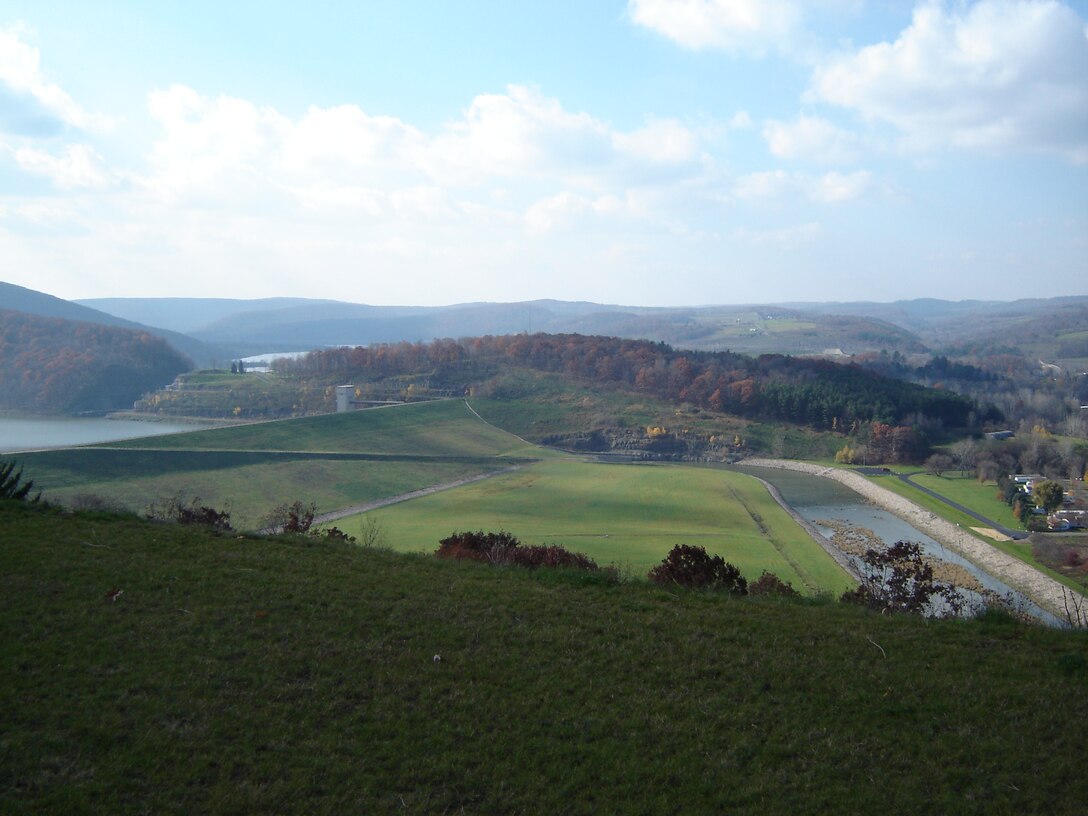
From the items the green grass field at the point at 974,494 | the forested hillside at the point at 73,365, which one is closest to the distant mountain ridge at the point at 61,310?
the forested hillside at the point at 73,365

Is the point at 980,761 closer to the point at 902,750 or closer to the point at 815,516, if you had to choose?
the point at 902,750

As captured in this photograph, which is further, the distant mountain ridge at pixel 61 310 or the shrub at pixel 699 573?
the distant mountain ridge at pixel 61 310

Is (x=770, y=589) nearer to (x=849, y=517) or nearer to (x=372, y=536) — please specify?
(x=372, y=536)

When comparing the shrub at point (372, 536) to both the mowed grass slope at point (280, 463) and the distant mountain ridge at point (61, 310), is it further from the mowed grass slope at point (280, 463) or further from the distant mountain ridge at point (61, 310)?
the distant mountain ridge at point (61, 310)

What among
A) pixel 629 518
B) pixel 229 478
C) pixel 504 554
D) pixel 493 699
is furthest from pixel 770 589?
pixel 229 478

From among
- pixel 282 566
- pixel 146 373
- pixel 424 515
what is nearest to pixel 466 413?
pixel 424 515
